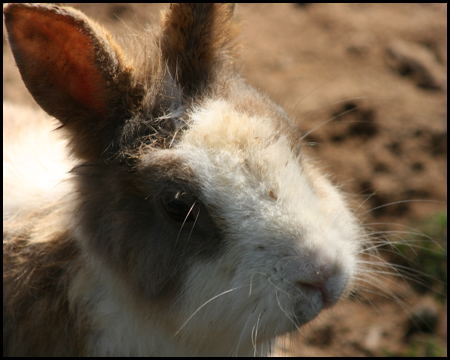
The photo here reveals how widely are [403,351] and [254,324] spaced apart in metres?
2.12

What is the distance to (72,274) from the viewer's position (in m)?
2.82

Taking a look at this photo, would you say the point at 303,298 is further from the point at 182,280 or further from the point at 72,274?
the point at 72,274

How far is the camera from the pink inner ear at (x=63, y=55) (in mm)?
2268

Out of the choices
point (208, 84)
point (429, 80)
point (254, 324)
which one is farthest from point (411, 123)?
point (254, 324)

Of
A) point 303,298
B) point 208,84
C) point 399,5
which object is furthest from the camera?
point 399,5

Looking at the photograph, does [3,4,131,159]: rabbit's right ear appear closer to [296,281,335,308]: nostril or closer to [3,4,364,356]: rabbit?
[3,4,364,356]: rabbit

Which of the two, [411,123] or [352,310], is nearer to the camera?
[352,310]

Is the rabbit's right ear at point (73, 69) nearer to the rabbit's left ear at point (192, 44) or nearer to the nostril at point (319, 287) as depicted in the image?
the rabbit's left ear at point (192, 44)

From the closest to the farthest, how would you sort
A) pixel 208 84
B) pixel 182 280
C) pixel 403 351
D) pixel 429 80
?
pixel 182 280 < pixel 208 84 < pixel 403 351 < pixel 429 80

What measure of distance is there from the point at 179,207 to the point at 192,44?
2.69 feet

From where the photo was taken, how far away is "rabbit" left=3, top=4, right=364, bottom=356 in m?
2.25

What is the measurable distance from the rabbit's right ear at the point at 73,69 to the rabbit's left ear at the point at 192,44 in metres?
0.29

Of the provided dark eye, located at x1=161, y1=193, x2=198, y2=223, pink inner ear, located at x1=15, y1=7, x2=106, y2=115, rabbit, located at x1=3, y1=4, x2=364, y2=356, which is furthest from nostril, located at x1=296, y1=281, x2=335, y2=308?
pink inner ear, located at x1=15, y1=7, x2=106, y2=115

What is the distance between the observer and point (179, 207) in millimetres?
2369
